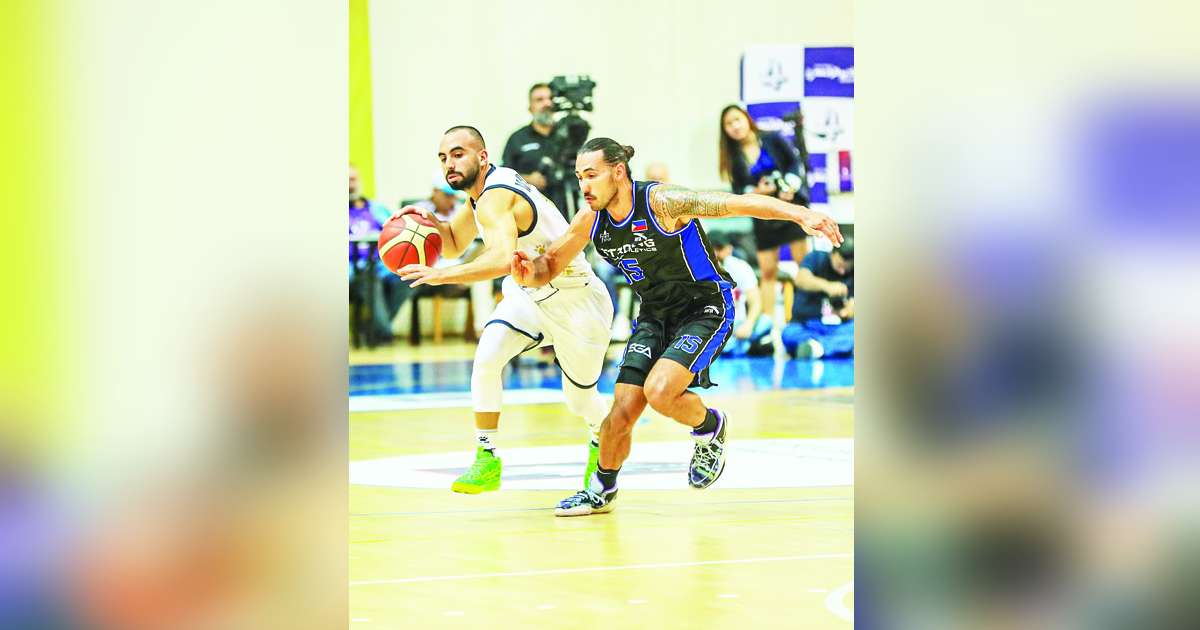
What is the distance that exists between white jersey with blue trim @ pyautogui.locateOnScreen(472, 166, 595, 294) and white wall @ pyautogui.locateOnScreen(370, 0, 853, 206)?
12223 millimetres

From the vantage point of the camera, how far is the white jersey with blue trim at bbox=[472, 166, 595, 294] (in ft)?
21.5

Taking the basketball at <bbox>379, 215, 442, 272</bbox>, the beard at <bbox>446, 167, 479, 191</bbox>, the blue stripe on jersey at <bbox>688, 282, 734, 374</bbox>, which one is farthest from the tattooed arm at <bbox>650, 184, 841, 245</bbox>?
the basketball at <bbox>379, 215, 442, 272</bbox>

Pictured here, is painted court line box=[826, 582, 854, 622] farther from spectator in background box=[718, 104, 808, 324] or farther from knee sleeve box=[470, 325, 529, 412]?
spectator in background box=[718, 104, 808, 324]

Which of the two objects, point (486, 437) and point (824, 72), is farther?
point (824, 72)

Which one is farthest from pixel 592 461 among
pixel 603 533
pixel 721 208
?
pixel 721 208

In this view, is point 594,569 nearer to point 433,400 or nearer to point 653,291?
point 653,291

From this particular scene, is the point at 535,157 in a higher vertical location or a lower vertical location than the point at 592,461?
higher

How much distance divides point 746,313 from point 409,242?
9684mm

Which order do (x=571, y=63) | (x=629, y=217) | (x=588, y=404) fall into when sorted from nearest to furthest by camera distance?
(x=629, y=217) < (x=588, y=404) < (x=571, y=63)

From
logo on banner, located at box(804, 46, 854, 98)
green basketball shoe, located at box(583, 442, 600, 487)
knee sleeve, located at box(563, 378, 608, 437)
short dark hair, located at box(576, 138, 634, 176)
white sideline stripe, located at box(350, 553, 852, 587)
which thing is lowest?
white sideline stripe, located at box(350, 553, 852, 587)

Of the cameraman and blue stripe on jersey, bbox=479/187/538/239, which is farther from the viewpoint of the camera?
the cameraman

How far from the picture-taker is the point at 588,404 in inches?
269
